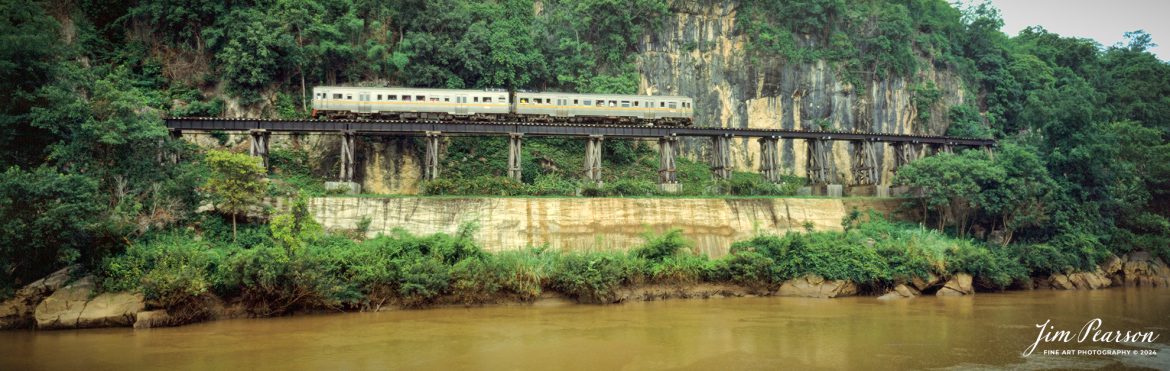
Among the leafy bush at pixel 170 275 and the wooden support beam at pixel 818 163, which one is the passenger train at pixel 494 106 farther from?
the leafy bush at pixel 170 275

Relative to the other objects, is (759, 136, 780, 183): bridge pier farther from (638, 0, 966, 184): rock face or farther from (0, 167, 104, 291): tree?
(0, 167, 104, 291): tree

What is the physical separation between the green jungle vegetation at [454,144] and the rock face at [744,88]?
1.20 meters

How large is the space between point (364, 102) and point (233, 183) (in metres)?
11.0

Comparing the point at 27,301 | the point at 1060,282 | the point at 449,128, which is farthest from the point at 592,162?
the point at 27,301

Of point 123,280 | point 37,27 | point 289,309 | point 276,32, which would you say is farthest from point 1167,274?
point 37,27

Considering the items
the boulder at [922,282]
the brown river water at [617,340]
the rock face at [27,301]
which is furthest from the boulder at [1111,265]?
the rock face at [27,301]

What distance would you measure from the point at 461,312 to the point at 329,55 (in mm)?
23811

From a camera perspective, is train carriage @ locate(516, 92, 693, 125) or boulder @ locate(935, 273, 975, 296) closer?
boulder @ locate(935, 273, 975, 296)

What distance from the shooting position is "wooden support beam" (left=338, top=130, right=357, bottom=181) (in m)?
32.1

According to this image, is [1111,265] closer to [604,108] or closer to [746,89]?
[746,89]

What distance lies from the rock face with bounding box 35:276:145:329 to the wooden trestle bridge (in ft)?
39.8

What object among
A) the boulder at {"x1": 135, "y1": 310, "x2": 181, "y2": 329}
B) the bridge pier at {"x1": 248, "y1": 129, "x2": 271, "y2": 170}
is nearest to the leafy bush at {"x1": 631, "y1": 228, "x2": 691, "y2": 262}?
the boulder at {"x1": 135, "y1": 310, "x2": 181, "y2": 329}

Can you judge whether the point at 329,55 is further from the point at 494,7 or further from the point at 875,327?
the point at 875,327

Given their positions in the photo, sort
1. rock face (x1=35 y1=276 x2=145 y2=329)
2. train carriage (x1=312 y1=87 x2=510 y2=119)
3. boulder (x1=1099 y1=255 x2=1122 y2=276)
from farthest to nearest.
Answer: train carriage (x1=312 y1=87 x2=510 y2=119) < boulder (x1=1099 y1=255 x2=1122 y2=276) < rock face (x1=35 y1=276 x2=145 y2=329)
